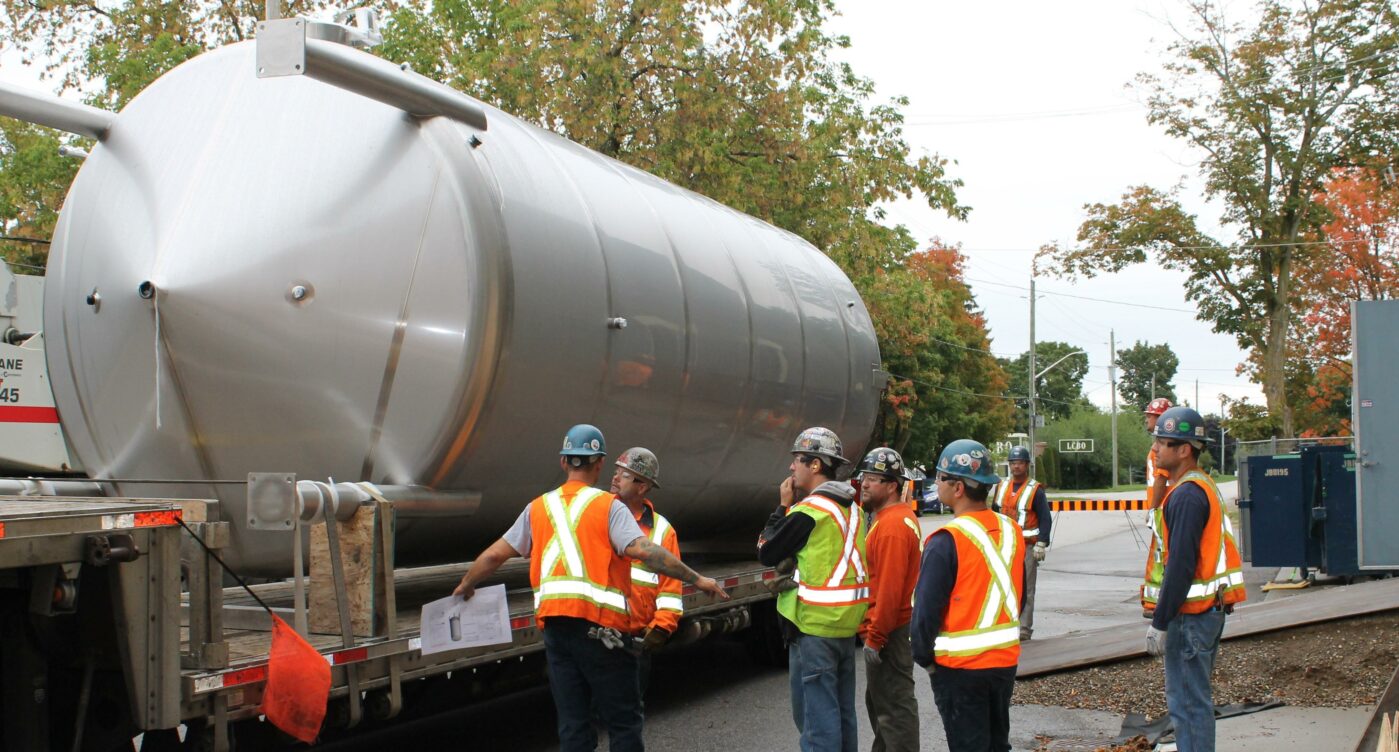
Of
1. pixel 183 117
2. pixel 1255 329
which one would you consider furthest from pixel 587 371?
pixel 1255 329

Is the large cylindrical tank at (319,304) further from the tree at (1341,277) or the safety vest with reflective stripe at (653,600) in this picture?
the tree at (1341,277)

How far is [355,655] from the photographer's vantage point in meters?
5.52

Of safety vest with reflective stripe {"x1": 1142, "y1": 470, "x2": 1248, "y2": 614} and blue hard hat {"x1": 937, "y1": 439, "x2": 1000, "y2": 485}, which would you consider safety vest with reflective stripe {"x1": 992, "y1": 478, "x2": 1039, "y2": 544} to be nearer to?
safety vest with reflective stripe {"x1": 1142, "y1": 470, "x2": 1248, "y2": 614}

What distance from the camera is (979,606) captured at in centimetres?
523

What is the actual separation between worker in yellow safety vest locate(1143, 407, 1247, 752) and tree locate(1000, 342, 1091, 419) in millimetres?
96799

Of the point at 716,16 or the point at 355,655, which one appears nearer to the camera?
the point at 355,655

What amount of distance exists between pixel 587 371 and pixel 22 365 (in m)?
6.80

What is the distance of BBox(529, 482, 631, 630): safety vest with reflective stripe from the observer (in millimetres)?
5918

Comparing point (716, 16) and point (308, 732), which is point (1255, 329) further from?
point (308, 732)

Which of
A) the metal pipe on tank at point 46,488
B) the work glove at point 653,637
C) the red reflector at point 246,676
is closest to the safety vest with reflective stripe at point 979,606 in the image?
the work glove at point 653,637

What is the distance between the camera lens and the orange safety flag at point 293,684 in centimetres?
495

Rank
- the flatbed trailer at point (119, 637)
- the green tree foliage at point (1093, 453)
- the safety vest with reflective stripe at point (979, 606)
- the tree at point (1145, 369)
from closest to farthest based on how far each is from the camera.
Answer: the flatbed trailer at point (119, 637), the safety vest with reflective stripe at point (979, 606), the green tree foliage at point (1093, 453), the tree at point (1145, 369)

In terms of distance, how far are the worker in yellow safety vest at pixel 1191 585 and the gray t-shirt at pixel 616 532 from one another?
2.50 metres

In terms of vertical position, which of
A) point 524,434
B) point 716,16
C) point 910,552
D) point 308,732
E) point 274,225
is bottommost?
point 308,732
